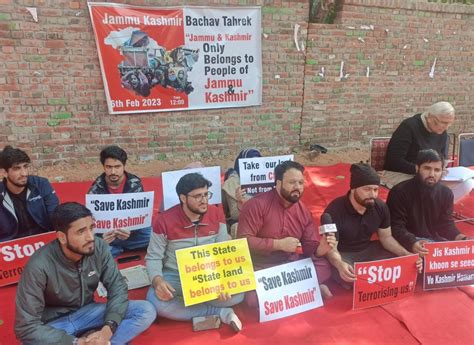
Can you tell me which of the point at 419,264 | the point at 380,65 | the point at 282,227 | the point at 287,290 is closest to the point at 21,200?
the point at 282,227

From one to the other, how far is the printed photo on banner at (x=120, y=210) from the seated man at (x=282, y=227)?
1.15 metres

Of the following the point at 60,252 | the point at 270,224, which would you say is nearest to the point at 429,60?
the point at 270,224

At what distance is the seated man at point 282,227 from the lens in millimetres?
3305

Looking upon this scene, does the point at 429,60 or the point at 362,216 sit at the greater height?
the point at 429,60

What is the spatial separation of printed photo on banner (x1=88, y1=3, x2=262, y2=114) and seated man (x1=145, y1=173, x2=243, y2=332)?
12.9ft

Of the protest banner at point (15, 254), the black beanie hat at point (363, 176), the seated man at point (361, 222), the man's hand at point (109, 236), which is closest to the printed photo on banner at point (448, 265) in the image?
the seated man at point (361, 222)

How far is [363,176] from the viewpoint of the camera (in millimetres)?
3385

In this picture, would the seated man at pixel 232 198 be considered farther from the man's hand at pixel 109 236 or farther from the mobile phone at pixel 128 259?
the man's hand at pixel 109 236

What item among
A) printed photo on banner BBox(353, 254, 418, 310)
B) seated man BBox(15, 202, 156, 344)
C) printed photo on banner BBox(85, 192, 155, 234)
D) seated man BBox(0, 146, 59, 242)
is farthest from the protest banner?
printed photo on banner BBox(353, 254, 418, 310)

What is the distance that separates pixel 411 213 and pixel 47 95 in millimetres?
5610

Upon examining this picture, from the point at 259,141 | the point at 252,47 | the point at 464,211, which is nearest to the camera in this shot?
the point at 464,211

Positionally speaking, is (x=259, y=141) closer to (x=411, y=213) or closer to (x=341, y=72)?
(x=341, y=72)

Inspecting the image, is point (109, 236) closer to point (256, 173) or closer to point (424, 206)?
point (256, 173)

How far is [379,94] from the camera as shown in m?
8.32
